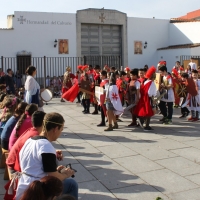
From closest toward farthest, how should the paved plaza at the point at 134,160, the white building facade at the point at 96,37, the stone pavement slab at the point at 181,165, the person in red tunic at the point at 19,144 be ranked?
the person in red tunic at the point at 19,144 < the paved plaza at the point at 134,160 < the stone pavement slab at the point at 181,165 < the white building facade at the point at 96,37

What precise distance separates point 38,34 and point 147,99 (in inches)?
602

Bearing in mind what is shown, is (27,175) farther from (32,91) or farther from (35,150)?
(32,91)

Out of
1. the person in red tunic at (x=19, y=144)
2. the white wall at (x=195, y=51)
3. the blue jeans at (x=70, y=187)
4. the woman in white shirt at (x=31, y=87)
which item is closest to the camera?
the blue jeans at (x=70, y=187)

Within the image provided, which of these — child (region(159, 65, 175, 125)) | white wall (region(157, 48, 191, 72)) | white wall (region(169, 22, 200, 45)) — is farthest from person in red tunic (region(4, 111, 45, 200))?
white wall (region(169, 22, 200, 45))

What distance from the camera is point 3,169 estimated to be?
20.0 feet

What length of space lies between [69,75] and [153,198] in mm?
10077

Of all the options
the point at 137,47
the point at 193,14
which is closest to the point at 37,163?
the point at 137,47

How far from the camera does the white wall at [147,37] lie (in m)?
26.3

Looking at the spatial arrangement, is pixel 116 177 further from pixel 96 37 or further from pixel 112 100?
pixel 96 37

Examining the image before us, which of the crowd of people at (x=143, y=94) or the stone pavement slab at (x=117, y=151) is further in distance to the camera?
the crowd of people at (x=143, y=94)

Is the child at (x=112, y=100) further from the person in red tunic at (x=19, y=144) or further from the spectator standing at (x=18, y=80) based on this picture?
the spectator standing at (x=18, y=80)

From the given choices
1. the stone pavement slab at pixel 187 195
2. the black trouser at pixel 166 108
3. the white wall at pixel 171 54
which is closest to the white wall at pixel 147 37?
the white wall at pixel 171 54

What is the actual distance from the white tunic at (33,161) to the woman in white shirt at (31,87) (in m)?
5.09

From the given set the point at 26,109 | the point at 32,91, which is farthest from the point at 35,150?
the point at 32,91
